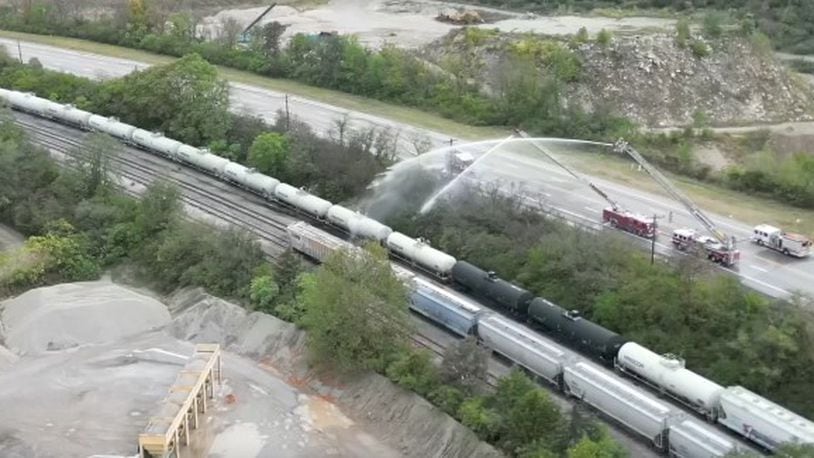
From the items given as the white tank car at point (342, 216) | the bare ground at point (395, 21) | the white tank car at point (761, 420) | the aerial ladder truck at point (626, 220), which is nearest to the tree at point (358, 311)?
the white tank car at point (342, 216)

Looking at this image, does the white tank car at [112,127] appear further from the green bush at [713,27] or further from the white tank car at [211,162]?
the green bush at [713,27]

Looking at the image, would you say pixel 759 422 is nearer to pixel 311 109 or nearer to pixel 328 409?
pixel 328 409

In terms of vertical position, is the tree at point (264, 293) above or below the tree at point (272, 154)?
below

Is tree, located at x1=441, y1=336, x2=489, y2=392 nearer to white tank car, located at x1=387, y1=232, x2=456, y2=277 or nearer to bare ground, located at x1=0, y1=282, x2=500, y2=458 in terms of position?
bare ground, located at x1=0, y1=282, x2=500, y2=458

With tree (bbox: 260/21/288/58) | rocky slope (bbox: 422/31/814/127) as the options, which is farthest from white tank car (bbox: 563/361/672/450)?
tree (bbox: 260/21/288/58)

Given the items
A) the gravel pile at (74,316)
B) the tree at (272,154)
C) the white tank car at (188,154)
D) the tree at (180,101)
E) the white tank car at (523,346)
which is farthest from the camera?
the tree at (180,101)

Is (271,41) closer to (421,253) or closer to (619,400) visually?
(421,253)
